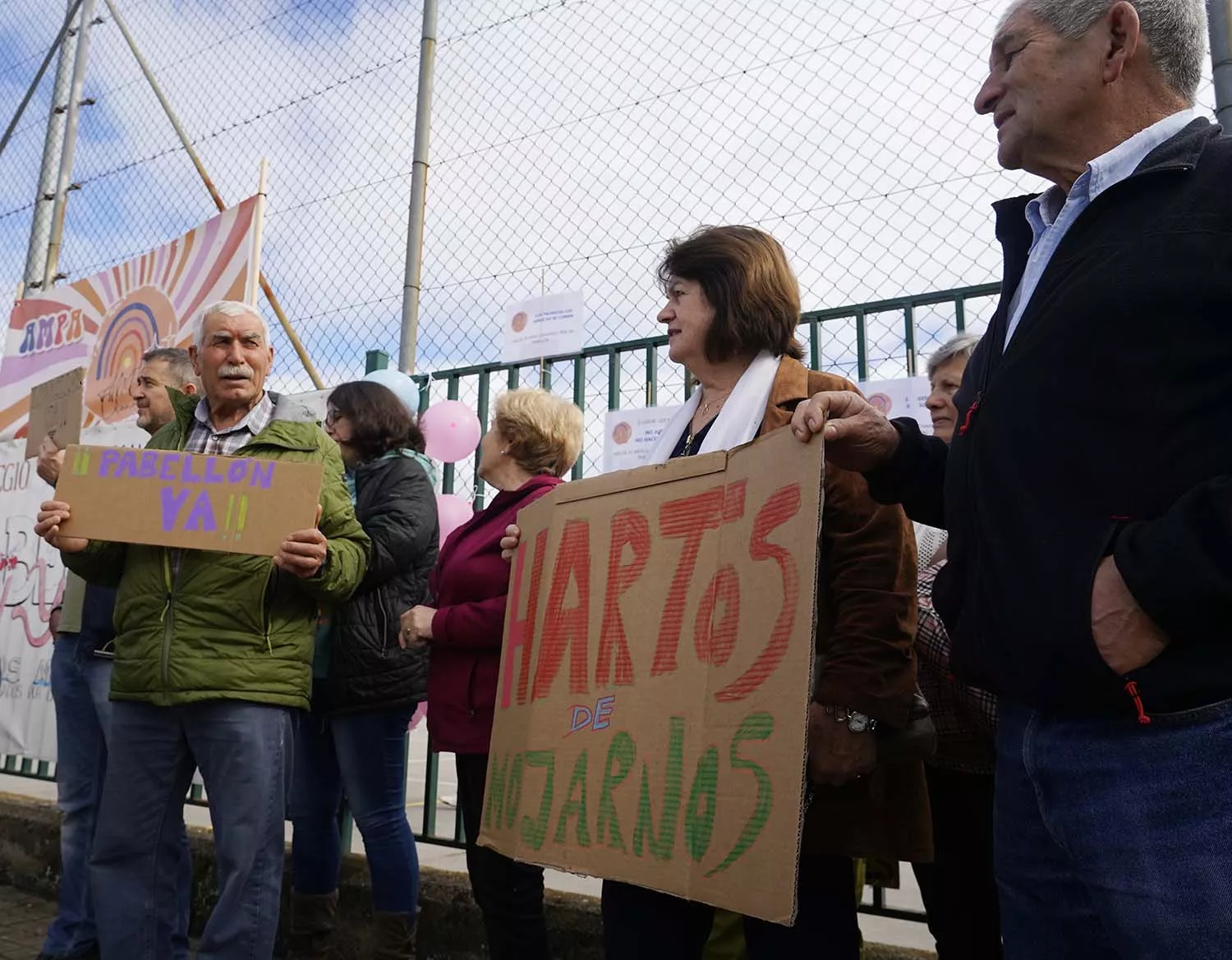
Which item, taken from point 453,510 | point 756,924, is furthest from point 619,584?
point 453,510

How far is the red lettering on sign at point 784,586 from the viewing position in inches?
60.2

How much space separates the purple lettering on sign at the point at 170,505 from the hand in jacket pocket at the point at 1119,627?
2133mm

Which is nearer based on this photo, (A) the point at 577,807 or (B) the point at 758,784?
(B) the point at 758,784

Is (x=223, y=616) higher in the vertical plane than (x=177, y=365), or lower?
lower

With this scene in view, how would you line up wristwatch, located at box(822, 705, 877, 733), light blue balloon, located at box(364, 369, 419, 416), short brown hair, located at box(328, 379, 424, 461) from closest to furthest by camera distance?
wristwatch, located at box(822, 705, 877, 733), short brown hair, located at box(328, 379, 424, 461), light blue balloon, located at box(364, 369, 419, 416)

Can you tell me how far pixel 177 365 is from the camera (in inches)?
142

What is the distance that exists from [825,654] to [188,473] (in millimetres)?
1697

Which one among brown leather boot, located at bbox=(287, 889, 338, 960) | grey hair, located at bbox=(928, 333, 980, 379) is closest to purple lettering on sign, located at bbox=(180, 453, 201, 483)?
brown leather boot, located at bbox=(287, 889, 338, 960)

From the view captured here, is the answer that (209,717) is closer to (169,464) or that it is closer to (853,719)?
(169,464)

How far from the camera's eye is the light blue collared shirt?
1376mm

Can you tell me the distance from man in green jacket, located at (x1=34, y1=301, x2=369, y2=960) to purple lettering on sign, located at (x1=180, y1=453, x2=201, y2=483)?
7.5 inches

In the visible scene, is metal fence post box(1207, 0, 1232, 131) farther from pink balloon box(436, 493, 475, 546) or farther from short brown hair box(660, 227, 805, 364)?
pink balloon box(436, 493, 475, 546)

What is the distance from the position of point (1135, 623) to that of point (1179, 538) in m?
0.11

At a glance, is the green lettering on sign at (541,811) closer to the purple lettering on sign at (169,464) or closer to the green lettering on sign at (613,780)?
the green lettering on sign at (613,780)
